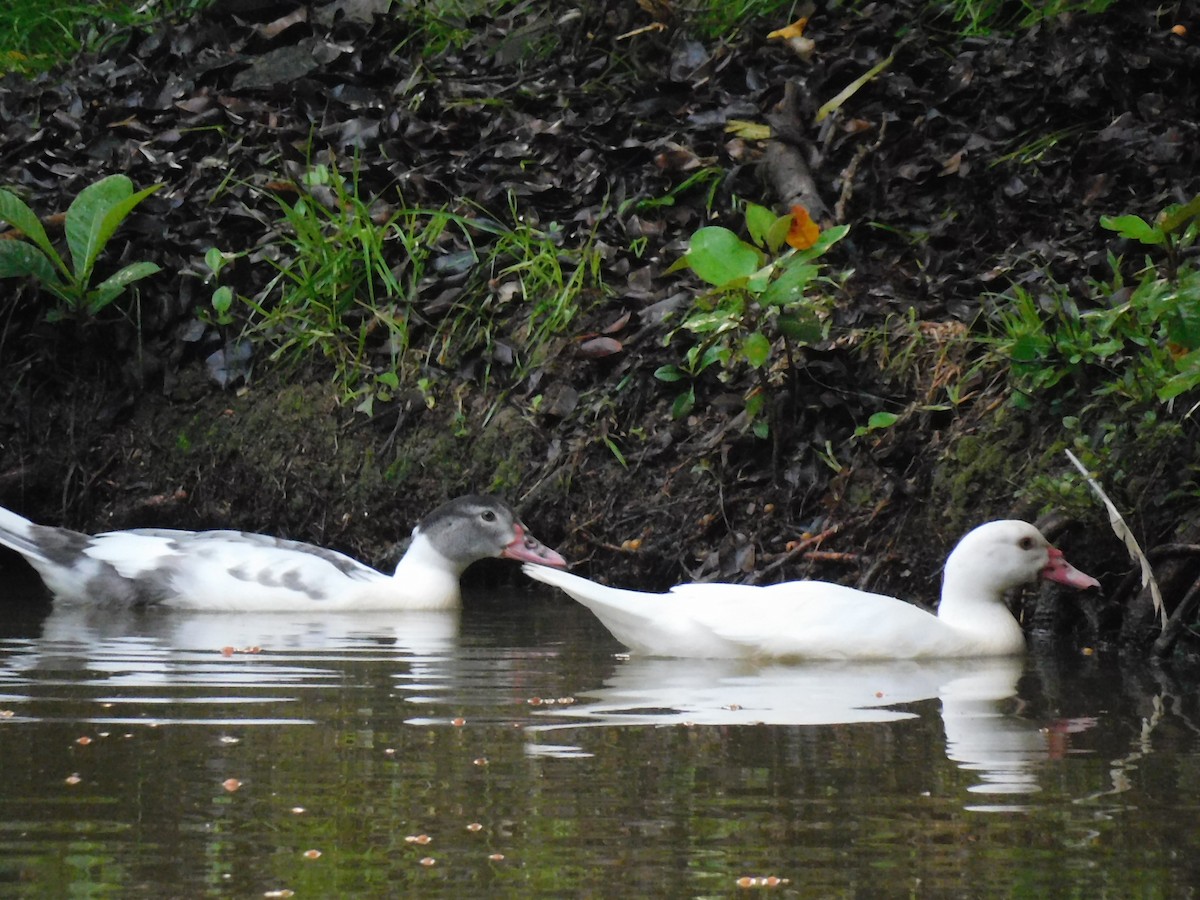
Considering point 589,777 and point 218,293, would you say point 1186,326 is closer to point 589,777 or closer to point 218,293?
point 589,777

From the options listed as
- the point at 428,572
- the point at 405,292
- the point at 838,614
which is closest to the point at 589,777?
the point at 838,614

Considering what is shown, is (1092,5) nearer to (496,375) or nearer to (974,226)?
(974,226)

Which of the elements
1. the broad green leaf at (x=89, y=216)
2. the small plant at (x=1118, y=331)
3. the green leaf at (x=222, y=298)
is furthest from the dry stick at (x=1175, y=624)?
the broad green leaf at (x=89, y=216)

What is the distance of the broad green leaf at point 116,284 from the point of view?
9.51m

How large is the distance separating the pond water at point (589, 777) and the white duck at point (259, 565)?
6.42ft

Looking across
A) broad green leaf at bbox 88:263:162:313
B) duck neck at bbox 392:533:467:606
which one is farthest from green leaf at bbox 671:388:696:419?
broad green leaf at bbox 88:263:162:313

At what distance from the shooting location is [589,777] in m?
3.94

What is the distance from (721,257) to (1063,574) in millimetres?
1906

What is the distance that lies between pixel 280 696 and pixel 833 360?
11.9 feet

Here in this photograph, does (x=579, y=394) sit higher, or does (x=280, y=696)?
(x=579, y=394)

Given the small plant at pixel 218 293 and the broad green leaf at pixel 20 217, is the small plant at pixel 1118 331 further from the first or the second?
the broad green leaf at pixel 20 217

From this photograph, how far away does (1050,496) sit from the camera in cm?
657

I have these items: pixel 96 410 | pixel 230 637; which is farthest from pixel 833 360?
pixel 96 410

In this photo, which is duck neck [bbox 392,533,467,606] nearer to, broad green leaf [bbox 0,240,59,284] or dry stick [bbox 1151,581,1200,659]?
broad green leaf [bbox 0,240,59,284]
